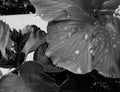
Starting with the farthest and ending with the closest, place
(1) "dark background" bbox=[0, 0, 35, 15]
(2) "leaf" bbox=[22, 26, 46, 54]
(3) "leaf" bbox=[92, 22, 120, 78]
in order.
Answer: (1) "dark background" bbox=[0, 0, 35, 15] → (2) "leaf" bbox=[22, 26, 46, 54] → (3) "leaf" bbox=[92, 22, 120, 78]

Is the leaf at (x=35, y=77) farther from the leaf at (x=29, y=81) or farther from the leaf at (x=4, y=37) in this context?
the leaf at (x=4, y=37)

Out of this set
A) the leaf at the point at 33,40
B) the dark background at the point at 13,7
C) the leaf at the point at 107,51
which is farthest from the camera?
the dark background at the point at 13,7

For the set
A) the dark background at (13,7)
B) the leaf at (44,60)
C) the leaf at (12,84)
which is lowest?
the dark background at (13,7)

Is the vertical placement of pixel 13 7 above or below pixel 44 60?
below

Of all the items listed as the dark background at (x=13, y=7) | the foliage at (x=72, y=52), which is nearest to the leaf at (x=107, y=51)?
the foliage at (x=72, y=52)

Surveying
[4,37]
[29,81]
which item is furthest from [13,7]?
[29,81]

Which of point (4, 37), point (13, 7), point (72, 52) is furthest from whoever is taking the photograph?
point (13, 7)

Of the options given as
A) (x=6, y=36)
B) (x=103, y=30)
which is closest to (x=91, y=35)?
(x=103, y=30)

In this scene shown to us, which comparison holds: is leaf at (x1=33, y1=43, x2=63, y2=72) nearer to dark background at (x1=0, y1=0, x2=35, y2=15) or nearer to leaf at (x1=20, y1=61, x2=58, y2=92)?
leaf at (x1=20, y1=61, x2=58, y2=92)

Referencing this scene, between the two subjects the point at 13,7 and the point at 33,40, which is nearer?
the point at 33,40

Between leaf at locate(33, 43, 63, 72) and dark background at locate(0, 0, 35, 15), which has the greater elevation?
leaf at locate(33, 43, 63, 72)

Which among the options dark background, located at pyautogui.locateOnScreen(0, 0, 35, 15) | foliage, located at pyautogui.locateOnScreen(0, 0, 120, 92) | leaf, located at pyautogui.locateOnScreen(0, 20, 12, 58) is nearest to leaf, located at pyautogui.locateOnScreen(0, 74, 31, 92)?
foliage, located at pyautogui.locateOnScreen(0, 0, 120, 92)

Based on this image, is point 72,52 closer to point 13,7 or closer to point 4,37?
point 4,37
